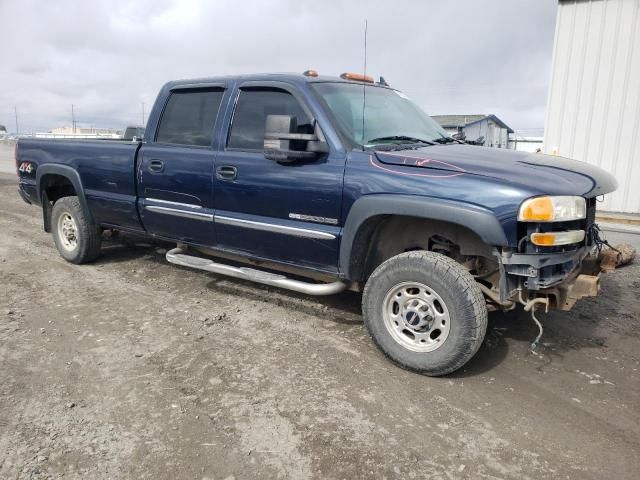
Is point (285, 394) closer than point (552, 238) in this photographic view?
No

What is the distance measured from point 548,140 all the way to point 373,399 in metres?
6.76

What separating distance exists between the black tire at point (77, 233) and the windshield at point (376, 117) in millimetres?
3274

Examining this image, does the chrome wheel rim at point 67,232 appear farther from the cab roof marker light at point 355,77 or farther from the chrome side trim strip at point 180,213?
the cab roof marker light at point 355,77

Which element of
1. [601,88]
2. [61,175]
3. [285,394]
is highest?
[601,88]

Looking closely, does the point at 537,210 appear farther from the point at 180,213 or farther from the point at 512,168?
the point at 180,213

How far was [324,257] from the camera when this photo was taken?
3.86 metres

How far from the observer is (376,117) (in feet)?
13.5

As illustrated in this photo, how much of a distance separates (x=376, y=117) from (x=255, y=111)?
1003 millimetres

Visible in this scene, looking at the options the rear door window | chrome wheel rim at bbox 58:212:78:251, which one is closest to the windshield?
the rear door window

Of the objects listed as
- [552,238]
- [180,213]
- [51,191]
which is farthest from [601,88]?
[51,191]

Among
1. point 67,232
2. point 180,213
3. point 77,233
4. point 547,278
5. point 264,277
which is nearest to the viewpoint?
point 547,278

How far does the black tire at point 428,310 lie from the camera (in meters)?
3.21

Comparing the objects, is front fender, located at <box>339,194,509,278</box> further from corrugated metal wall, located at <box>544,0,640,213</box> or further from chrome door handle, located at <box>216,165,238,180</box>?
corrugated metal wall, located at <box>544,0,640,213</box>

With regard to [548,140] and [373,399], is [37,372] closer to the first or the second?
[373,399]
